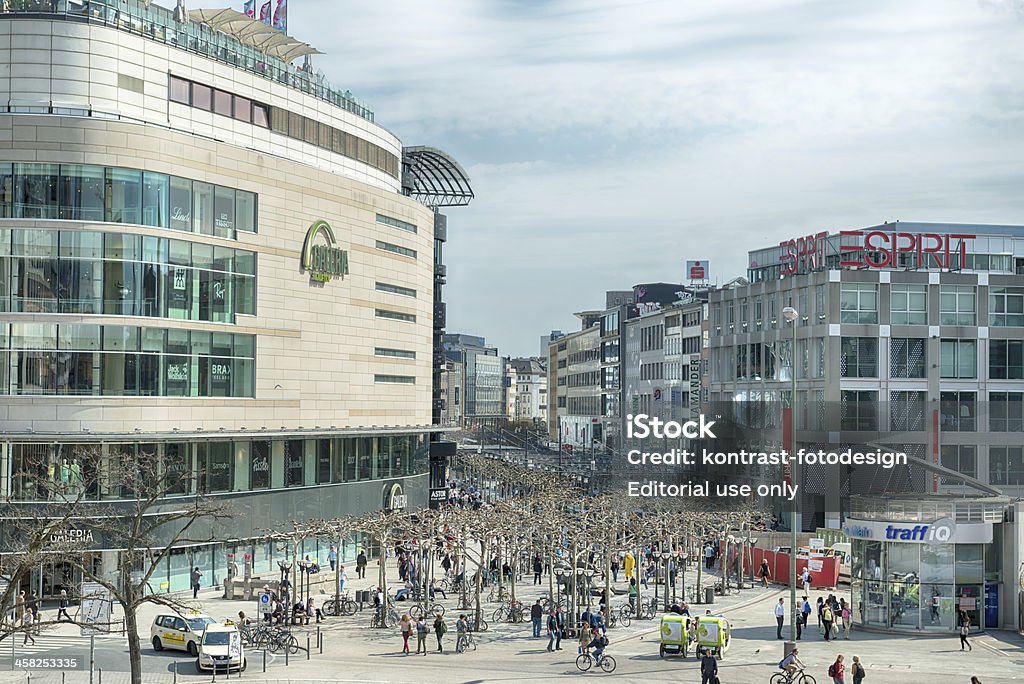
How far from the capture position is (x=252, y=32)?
7819 centimetres

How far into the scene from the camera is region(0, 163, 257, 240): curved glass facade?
61281mm

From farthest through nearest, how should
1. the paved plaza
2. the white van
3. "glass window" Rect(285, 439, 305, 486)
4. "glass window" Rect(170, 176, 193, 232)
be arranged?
"glass window" Rect(285, 439, 305, 486) → "glass window" Rect(170, 176, 193, 232) → the white van → the paved plaza

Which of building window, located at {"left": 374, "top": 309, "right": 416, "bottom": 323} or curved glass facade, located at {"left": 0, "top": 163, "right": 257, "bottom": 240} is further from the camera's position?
building window, located at {"left": 374, "top": 309, "right": 416, "bottom": 323}

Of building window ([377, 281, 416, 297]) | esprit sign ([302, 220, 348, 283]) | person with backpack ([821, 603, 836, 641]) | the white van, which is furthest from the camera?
building window ([377, 281, 416, 297])

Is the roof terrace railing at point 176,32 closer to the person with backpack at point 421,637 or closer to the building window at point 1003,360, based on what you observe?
the person with backpack at point 421,637

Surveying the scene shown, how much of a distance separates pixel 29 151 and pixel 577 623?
33.8 metres

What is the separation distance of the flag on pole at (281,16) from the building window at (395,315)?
19315 mm

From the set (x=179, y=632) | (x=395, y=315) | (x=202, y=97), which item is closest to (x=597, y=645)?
(x=179, y=632)

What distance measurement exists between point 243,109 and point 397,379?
22396mm

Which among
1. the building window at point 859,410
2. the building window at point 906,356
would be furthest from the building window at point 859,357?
the building window at point 859,410

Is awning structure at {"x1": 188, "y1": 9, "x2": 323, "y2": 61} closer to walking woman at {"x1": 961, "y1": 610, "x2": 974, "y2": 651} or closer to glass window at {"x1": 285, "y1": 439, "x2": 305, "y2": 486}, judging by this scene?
glass window at {"x1": 285, "y1": 439, "x2": 305, "y2": 486}

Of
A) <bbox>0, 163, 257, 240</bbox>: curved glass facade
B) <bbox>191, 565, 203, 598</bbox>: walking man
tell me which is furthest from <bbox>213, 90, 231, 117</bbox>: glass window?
<bbox>191, 565, 203, 598</bbox>: walking man

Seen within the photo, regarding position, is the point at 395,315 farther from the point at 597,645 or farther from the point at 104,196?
the point at 597,645

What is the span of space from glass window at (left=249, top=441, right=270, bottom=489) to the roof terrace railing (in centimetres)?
2098
